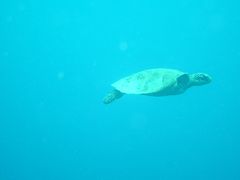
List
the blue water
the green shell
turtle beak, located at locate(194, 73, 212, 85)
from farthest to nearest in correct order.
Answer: the blue water, turtle beak, located at locate(194, 73, 212, 85), the green shell

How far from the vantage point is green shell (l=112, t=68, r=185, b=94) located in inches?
300

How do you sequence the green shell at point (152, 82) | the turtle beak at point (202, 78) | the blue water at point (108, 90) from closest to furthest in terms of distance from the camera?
the green shell at point (152, 82), the turtle beak at point (202, 78), the blue water at point (108, 90)

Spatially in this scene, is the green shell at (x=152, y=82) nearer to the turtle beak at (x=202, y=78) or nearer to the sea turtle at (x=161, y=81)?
the sea turtle at (x=161, y=81)

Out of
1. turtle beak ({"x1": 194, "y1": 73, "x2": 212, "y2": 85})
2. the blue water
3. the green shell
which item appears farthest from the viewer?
the blue water

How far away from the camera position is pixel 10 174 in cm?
3419

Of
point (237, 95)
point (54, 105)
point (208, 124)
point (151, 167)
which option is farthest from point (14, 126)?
point (237, 95)

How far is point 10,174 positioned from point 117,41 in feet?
75.8

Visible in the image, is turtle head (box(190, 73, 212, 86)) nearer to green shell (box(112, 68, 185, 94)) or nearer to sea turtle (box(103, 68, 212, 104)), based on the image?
sea turtle (box(103, 68, 212, 104))

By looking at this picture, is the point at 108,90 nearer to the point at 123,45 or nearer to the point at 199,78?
the point at 123,45

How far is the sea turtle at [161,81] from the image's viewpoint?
7641mm

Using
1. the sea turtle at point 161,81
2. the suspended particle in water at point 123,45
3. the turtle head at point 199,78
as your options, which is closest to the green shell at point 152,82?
the sea turtle at point 161,81

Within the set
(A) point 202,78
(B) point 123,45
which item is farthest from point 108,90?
(A) point 202,78

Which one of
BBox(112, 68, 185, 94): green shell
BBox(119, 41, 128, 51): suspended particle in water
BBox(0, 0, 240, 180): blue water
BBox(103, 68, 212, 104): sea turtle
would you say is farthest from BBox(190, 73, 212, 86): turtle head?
BBox(119, 41, 128, 51): suspended particle in water

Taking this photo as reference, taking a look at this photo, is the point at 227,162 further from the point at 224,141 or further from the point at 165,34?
the point at 165,34
